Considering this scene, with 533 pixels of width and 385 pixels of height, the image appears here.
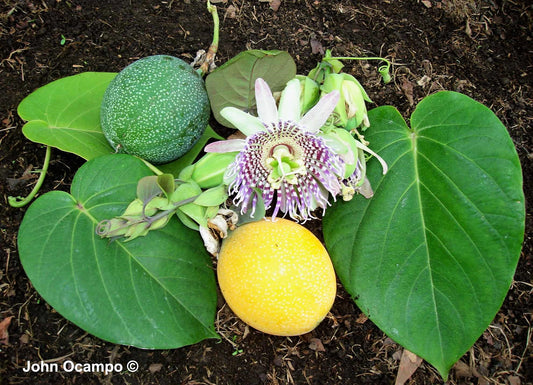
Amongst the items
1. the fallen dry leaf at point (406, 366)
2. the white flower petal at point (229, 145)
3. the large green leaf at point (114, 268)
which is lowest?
the fallen dry leaf at point (406, 366)

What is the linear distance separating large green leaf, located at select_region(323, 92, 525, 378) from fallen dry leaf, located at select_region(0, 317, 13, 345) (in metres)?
0.72

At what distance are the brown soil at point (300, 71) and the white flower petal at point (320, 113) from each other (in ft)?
1.12

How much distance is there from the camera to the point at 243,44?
1392 millimetres

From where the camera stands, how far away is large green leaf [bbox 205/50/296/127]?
1.12 meters

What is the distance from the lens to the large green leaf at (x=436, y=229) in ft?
3.61

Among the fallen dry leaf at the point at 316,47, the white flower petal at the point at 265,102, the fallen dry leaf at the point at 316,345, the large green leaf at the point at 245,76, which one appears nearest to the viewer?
the white flower petal at the point at 265,102

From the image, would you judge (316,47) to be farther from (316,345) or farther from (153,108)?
(316,345)

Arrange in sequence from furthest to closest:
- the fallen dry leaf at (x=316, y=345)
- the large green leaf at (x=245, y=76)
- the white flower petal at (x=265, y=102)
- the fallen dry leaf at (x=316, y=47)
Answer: the fallen dry leaf at (x=316, y=47) < the fallen dry leaf at (x=316, y=345) < the large green leaf at (x=245, y=76) < the white flower petal at (x=265, y=102)

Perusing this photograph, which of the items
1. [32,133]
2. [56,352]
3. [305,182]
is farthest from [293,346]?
[32,133]

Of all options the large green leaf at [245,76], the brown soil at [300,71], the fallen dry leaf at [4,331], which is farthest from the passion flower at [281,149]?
the fallen dry leaf at [4,331]

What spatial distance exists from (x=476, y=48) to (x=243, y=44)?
66 cm

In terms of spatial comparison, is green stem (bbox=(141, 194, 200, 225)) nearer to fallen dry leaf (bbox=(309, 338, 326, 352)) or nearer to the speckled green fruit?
the speckled green fruit

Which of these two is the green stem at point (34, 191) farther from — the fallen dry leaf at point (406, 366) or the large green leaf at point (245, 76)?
the fallen dry leaf at point (406, 366)

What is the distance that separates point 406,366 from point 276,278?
0.45 metres
